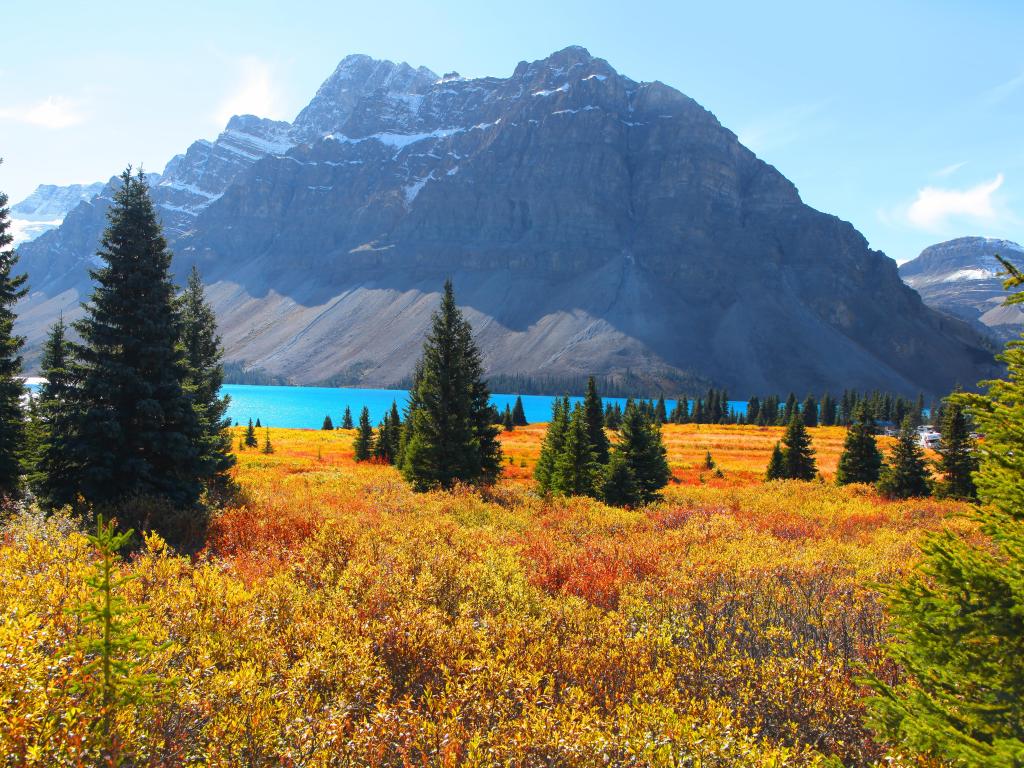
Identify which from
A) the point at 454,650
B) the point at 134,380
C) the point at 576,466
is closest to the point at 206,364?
the point at 134,380

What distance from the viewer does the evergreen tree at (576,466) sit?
26141mm

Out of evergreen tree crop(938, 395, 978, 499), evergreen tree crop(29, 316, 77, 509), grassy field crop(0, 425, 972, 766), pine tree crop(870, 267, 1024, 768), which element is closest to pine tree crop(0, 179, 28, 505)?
evergreen tree crop(29, 316, 77, 509)

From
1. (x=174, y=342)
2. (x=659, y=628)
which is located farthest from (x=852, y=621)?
(x=174, y=342)

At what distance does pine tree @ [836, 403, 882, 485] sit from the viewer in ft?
109

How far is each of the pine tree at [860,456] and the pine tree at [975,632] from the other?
3379cm

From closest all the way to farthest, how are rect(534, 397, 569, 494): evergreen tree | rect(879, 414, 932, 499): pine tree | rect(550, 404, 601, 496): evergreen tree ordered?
rect(879, 414, 932, 499): pine tree → rect(550, 404, 601, 496): evergreen tree → rect(534, 397, 569, 494): evergreen tree

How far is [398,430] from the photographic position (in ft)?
144

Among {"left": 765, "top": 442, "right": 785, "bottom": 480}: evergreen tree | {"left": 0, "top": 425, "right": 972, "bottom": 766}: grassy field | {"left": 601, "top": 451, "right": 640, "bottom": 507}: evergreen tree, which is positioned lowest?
{"left": 765, "top": 442, "right": 785, "bottom": 480}: evergreen tree

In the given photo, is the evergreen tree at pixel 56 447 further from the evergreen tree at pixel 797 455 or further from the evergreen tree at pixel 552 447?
the evergreen tree at pixel 797 455

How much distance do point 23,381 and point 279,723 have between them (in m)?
17.6

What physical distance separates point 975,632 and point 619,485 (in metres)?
20.4

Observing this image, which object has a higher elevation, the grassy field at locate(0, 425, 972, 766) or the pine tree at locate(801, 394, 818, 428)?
the grassy field at locate(0, 425, 972, 766)

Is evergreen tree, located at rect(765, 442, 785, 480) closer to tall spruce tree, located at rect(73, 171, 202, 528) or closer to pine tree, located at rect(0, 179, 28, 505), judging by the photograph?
tall spruce tree, located at rect(73, 171, 202, 528)

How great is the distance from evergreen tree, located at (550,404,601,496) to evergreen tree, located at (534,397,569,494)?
4.39 feet
